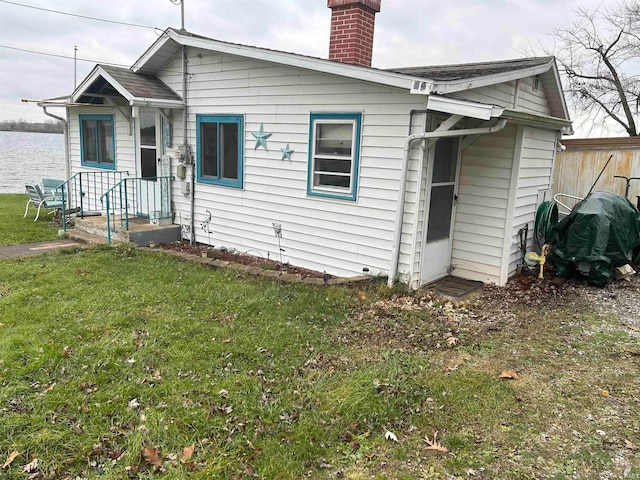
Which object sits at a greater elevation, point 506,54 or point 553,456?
point 506,54

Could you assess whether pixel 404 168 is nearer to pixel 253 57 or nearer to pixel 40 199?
pixel 253 57

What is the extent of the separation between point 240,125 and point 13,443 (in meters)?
5.71

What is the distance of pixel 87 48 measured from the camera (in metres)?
25.4

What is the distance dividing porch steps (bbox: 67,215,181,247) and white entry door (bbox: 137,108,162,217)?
371 mm

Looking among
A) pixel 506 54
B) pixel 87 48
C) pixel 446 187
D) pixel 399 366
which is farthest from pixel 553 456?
→ pixel 87 48

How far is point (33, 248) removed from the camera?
26.6 feet

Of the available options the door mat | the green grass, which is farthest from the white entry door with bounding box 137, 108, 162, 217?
the door mat

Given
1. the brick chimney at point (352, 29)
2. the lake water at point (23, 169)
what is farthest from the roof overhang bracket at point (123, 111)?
the lake water at point (23, 169)

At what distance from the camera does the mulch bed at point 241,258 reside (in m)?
7.15

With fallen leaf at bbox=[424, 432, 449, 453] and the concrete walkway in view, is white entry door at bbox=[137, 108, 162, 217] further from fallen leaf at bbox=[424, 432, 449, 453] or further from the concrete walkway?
fallen leaf at bbox=[424, 432, 449, 453]

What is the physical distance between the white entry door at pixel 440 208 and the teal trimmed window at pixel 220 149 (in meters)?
3.14

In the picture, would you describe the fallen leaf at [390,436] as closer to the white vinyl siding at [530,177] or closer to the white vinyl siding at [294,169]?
the white vinyl siding at [294,169]

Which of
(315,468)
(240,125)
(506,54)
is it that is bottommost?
(315,468)

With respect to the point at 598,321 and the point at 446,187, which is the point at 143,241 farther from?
the point at 598,321
